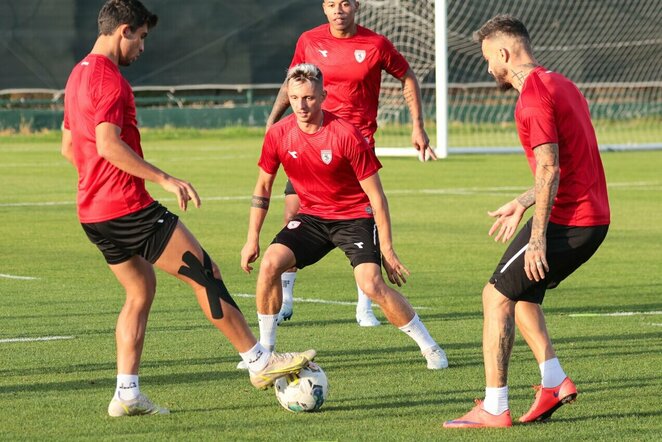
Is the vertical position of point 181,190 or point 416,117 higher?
point 181,190

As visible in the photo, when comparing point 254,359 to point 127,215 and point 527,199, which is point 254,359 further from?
point 527,199

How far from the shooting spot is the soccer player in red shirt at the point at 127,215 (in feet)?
22.7

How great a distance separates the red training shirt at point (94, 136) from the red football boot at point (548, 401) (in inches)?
83.3

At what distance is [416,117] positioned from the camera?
34.9 ft

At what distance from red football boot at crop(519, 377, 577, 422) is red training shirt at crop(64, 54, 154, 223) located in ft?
6.94

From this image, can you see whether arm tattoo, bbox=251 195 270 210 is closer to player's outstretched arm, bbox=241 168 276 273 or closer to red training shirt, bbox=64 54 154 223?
player's outstretched arm, bbox=241 168 276 273

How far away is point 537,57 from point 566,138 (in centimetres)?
2931

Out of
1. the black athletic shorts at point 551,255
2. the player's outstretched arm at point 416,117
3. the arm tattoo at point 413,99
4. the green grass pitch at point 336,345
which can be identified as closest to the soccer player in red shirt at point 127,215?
the green grass pitch at point 336,345

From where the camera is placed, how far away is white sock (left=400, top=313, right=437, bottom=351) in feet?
27.7

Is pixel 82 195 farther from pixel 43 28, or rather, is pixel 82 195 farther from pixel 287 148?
pixel 43 28

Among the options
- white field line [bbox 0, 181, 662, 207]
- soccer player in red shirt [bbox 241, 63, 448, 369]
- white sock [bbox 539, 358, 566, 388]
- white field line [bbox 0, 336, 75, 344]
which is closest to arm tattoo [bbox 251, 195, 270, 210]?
soccer player in red shirt [bbox 241, 63, 448, 369]

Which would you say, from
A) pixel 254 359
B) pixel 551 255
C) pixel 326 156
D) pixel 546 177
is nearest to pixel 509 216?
pixel 551 255

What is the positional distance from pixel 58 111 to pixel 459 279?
93.8 ft

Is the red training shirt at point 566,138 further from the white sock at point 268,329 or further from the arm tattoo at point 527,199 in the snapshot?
the white sock at point 268,329
